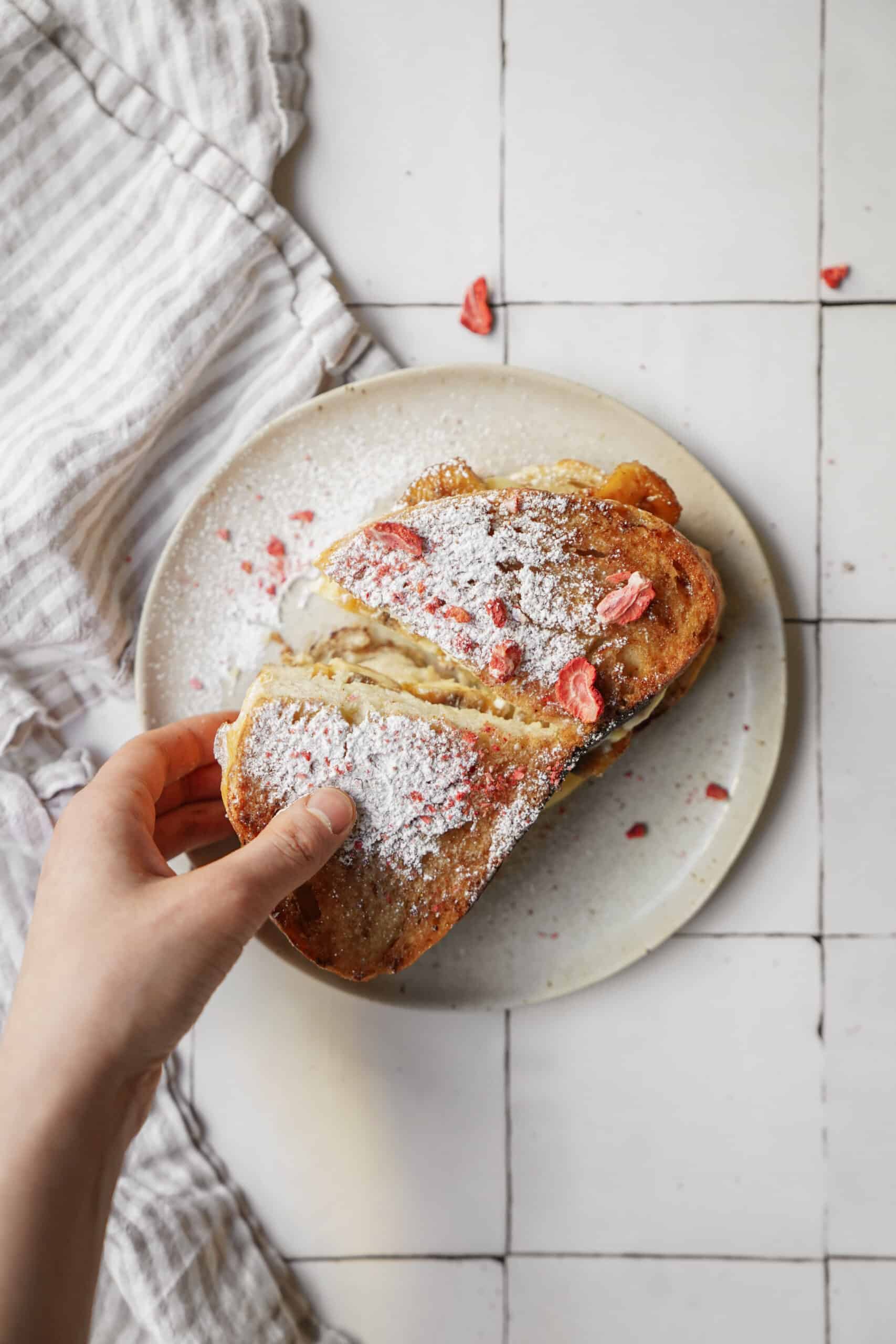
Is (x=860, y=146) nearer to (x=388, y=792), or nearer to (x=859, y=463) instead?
(x=859, y=463)

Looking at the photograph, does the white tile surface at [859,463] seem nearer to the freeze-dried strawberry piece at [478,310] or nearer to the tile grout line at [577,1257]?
the freeze-dried strawberry piece at [478,310]

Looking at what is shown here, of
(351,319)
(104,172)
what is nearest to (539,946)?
(351,319)

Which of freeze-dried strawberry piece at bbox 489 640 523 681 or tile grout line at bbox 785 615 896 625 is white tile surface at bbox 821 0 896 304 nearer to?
tile grout line at bbox 785 615 896 625

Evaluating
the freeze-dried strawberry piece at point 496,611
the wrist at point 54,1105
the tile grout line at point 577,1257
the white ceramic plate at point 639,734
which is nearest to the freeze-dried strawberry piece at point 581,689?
the freeze-dried strawberry piece at point 496,611

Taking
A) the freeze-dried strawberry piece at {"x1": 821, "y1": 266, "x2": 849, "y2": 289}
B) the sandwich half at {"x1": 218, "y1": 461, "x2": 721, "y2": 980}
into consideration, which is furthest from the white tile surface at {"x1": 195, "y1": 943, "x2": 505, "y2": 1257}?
the freeze-dried strawberry piece at {"x1": 821, "y1": 266, "x2": 849, "y2": 289}

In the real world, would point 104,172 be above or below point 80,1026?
above

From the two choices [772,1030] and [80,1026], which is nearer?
[80,1026]

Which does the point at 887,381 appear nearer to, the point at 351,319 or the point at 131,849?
the point at 351,319
